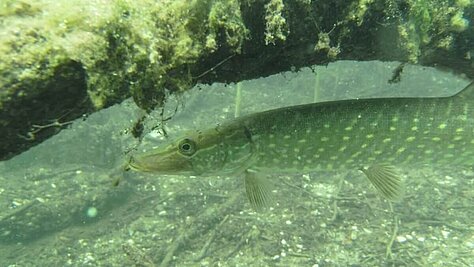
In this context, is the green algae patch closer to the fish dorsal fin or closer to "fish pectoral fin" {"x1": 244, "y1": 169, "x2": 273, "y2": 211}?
"fish pectoral fin" {"x1": 244, "y1": 169, "x2": 273, "y2": 211}

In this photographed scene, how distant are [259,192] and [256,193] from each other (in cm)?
3

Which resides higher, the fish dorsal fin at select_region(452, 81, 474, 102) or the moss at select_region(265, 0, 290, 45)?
the moss at select_region(265, 0, 290, 45)

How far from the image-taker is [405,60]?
10.8 feet

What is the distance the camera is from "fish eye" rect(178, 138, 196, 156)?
10.5 feet

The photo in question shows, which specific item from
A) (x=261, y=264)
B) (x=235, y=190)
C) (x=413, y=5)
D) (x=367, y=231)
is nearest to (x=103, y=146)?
(x=235, y=190)

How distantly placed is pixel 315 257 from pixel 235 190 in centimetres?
203

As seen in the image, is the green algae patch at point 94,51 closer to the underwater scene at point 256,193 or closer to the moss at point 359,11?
the underwater scene at point 256,193

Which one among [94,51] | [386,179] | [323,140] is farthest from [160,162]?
[386,179]

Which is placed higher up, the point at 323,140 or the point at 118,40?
the point at 118,40

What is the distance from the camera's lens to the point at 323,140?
3.35 m

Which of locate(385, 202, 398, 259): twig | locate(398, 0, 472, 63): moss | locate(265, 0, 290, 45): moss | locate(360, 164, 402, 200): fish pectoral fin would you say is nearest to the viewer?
locate(265, 0, 290, 45): moss

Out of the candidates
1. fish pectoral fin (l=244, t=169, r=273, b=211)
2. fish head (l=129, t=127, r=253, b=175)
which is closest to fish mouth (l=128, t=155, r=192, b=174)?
fish head (l=129, t=127, r=253, b=175)

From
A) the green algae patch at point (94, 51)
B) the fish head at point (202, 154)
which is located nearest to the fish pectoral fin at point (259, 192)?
the fish head at point (202, 154)

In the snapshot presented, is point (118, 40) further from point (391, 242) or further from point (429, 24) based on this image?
point (391, 242)
